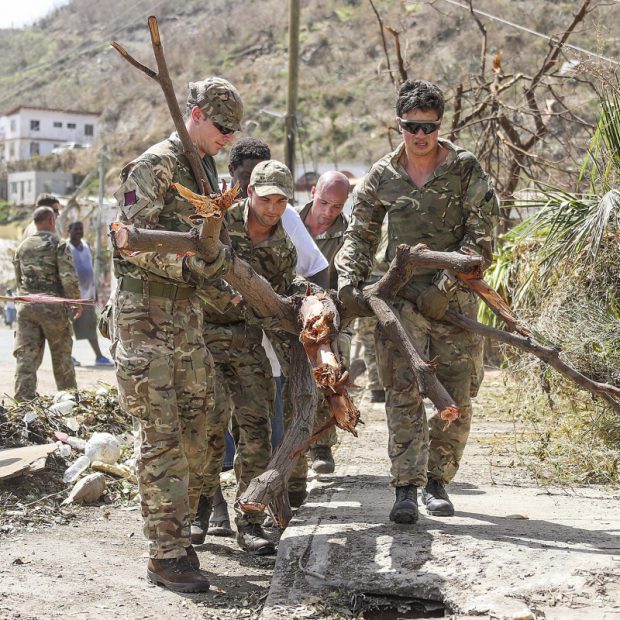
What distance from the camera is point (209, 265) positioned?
14.7 ft

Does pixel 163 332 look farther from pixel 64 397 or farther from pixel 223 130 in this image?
pixel 64 397

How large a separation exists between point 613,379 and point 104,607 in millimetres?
3775

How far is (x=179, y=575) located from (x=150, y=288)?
1.28m

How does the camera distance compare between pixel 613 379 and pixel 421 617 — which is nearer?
pixel 421 617

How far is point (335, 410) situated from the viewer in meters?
4.69

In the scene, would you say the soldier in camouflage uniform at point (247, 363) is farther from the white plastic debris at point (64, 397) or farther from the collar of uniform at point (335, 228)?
the white plastic debris at point (64, 397)

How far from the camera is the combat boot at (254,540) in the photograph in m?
5.42

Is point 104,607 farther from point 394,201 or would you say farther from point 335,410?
point 394,201

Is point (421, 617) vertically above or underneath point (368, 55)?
underneath

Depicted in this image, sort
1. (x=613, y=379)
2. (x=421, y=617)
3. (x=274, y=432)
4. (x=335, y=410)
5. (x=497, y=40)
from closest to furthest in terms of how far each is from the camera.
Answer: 1. (x=421, y=617)
2. (x=335, y=410)
3. (x=274, y=432)
4. (x=613, y=379)
5. (x=497, y=40)

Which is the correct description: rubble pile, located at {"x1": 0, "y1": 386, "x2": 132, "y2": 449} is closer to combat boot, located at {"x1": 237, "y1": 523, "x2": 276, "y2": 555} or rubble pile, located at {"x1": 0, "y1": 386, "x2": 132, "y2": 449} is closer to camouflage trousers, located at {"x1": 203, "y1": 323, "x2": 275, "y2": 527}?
camouflage trousers, located at {"x1": 203, "y1": 323, "x2": 275, "y2": 527}

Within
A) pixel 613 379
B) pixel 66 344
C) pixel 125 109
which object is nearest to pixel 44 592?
pixel 613 379

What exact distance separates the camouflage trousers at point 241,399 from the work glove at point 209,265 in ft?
3.39

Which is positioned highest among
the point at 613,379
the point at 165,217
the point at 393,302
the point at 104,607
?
the point at 165,217
